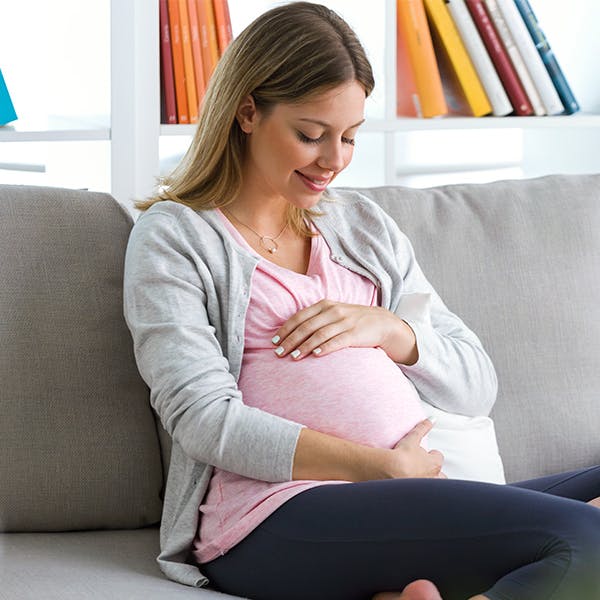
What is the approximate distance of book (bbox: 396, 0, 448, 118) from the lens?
95.8 inches

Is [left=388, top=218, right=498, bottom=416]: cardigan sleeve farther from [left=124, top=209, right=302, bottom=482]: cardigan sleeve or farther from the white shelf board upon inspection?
the white shelf board

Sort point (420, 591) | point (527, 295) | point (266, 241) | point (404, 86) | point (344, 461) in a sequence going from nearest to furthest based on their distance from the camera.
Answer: point (420, 591)
point (344, 461)
point (266, 241)
point (527, 295)
point (404, 86)

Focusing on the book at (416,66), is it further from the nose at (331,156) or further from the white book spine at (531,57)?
the nose at (331,156)

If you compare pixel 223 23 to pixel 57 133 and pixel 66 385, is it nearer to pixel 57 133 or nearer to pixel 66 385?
pixel 57 133

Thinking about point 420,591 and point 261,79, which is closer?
point 420,591

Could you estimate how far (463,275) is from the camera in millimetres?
1792

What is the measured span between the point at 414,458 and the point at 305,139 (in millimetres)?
455

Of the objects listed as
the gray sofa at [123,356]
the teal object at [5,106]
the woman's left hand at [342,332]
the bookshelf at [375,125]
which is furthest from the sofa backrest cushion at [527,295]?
the teal object at [5,106]

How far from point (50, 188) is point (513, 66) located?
122cm

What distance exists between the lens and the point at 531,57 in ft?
8.06

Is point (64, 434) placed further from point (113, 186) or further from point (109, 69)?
point (109, 69)

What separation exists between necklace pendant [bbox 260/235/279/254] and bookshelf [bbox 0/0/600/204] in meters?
0.73

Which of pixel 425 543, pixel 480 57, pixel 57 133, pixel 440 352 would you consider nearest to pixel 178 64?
pixel 57 133

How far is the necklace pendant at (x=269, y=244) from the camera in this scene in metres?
1.59
